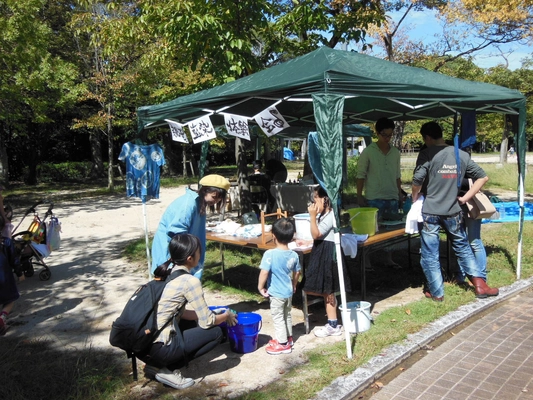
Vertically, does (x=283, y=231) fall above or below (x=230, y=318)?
above

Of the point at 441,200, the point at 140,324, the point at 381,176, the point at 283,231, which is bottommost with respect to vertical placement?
the point at 140,324

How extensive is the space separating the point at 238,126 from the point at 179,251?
206cm

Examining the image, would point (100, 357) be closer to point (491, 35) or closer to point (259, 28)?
point (259, 28)

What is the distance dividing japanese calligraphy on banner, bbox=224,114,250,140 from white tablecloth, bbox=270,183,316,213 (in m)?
5.21

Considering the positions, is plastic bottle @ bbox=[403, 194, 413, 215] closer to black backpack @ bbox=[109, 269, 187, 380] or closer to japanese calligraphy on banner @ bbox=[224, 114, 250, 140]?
japanese calligraphy on banner @ bbox=[224, 114, 250, 140]

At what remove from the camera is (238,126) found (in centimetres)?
514

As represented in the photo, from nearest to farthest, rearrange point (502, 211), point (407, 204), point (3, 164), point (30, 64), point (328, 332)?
point (328, 332), point (407, 204), point (502, 211), point (30, 64), point (3, 164)

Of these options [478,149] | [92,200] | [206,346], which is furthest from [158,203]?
[478,149]

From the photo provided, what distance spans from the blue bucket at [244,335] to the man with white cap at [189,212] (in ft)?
1.90

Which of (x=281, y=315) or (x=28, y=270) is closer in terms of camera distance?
(x=281, y=315)

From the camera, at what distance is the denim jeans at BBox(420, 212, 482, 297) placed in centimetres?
517

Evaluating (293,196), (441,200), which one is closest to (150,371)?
(441,200)

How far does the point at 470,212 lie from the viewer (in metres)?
5.53

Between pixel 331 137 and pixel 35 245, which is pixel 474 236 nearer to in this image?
pixel 331 137
